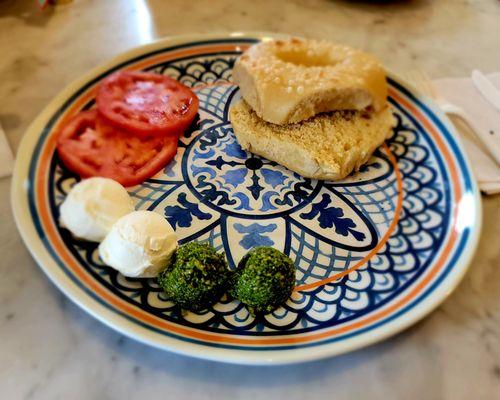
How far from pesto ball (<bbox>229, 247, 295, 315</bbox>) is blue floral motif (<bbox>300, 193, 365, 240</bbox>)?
274 mm

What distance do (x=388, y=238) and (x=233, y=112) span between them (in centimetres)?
62

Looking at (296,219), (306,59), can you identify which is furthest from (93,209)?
(306,59)

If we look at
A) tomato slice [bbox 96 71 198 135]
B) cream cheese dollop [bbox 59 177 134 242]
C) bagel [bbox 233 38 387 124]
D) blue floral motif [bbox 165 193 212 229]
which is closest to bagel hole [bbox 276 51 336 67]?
bagel [bbox 233 38 387 124]

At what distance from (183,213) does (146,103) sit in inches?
15.6

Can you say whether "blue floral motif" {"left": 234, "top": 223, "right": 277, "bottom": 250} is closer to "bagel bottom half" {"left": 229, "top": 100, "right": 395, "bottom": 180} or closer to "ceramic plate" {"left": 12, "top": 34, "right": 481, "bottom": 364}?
"ceramic plate" {"left": 12, "top": 34, "right": 481, "bottom": 364}

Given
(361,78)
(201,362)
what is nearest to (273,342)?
(201,362)

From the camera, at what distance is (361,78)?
145cm

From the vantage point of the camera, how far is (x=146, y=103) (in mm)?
1466

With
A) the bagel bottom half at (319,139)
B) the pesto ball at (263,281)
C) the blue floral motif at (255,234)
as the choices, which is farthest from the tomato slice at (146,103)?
the pesto ball at (263,281)

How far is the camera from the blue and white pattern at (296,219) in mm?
1076

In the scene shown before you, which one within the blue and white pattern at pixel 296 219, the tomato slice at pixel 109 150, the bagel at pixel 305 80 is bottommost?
the blue and white pattern at pixel 296 219

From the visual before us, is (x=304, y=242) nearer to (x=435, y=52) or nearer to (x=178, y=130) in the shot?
(x=178, y=130)

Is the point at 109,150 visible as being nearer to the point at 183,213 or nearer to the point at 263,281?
the point at 183,213

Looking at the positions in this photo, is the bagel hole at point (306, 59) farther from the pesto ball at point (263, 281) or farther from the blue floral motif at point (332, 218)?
the pesto ball at point (263, 281)
